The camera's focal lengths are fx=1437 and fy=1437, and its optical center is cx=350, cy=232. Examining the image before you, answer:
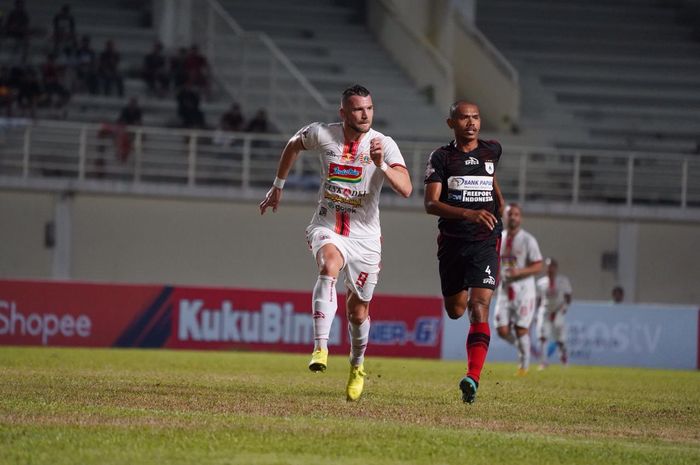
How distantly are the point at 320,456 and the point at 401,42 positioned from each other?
103 ft

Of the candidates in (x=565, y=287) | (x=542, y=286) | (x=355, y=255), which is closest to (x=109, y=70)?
(x=565, y=287)

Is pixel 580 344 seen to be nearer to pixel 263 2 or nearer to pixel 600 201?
pixel 600 201

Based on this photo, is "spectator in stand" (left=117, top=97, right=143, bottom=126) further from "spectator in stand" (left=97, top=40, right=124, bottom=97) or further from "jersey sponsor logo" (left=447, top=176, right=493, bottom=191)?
"jersey sponsor logo" (left=447, top=176, right=493, bottom=191)

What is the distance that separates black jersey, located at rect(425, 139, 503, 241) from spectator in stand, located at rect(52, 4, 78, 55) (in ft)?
Result: 75.4

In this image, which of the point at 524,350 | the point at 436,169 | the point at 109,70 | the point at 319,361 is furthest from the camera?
the point at 109,70

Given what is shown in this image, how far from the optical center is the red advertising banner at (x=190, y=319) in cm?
2548

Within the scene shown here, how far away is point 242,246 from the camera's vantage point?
32469mm

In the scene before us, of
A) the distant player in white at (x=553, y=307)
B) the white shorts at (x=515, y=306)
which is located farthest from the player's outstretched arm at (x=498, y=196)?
the distant player in white at (x=553, y=307)

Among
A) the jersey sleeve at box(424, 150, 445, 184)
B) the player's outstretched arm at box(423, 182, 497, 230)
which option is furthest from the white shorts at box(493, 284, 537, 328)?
the player's outstretched arm at box(423, 182, 497, 230)

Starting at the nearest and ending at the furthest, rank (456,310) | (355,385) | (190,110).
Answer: (355,385) < (456,310) < (190,110)

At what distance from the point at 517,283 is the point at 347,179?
8.87 metres

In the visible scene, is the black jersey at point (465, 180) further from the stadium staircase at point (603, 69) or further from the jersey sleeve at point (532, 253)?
the stadium staircase at point (603, 69)

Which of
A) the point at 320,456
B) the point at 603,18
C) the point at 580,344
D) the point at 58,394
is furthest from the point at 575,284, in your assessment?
the point at 320,456

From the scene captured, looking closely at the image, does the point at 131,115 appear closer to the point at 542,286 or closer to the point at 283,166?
the point at 542,286
